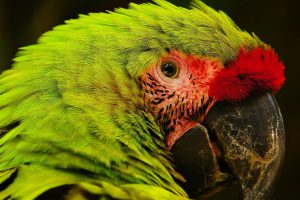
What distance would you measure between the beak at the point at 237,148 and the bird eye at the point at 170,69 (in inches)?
5.3

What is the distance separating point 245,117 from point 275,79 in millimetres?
137

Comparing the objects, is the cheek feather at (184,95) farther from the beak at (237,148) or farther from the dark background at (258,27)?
the dark background at (258,27)

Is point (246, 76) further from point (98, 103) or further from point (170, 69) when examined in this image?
point (98, 103)

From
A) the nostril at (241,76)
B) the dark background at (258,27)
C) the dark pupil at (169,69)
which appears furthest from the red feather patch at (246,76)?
the dark background at (258,27)

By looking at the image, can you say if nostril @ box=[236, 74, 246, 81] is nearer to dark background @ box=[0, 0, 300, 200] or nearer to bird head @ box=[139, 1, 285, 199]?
bird head @ box=[139, 1, 285, 199]

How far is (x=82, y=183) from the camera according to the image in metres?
1.19

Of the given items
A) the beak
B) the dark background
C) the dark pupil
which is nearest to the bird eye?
the dark pupil

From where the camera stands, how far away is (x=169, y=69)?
4.83 ft

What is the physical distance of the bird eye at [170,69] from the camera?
146 cm

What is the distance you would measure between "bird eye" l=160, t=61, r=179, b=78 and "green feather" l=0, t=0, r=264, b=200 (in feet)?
0.11

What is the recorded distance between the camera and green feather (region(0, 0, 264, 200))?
128cm

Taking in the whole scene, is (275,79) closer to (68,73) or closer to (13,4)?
(68,73)

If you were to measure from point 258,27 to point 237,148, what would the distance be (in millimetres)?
1738

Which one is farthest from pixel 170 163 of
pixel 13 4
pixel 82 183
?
pixel 13 4
